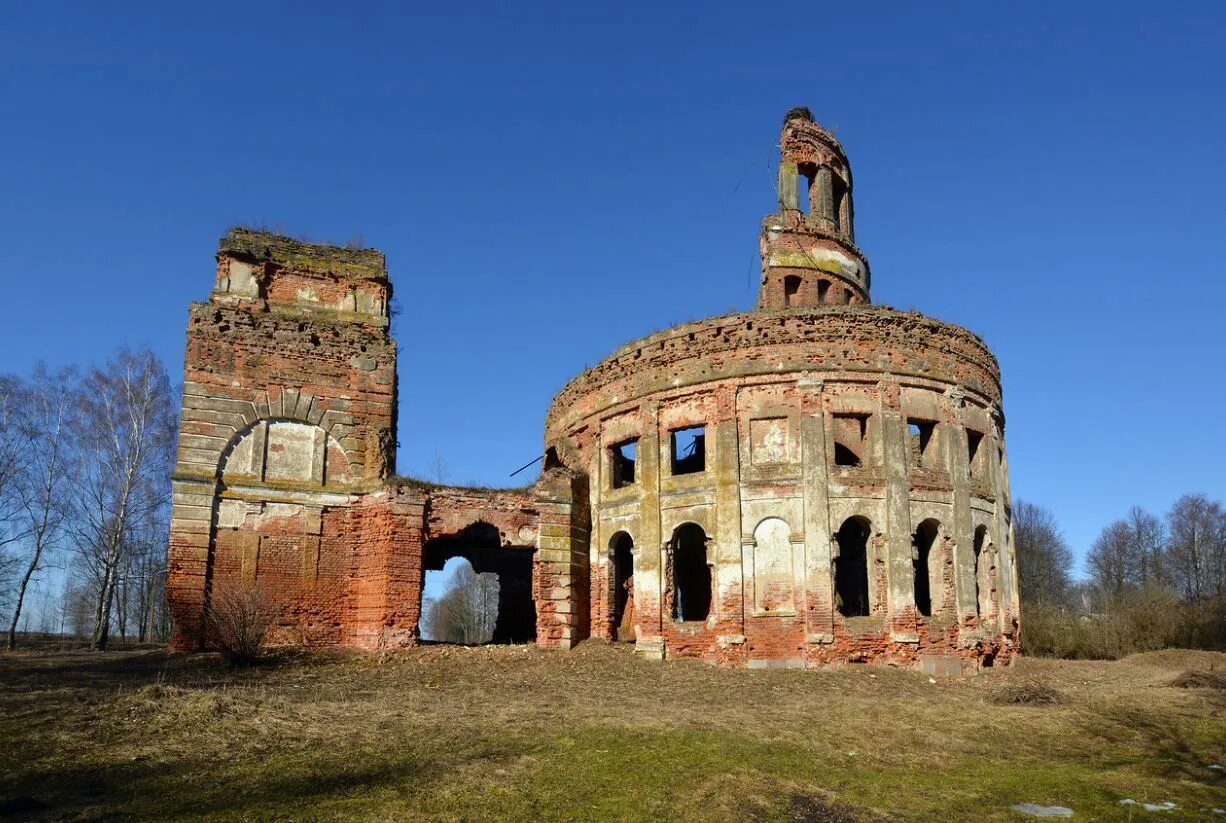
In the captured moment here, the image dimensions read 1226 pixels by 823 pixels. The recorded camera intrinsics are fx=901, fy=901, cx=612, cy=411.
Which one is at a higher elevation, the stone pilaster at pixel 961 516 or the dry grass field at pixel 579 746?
the stone pilaster at pixel 961 516

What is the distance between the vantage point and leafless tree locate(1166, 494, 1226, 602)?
55594mm

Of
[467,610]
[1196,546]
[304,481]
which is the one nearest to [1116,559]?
[1196,546]

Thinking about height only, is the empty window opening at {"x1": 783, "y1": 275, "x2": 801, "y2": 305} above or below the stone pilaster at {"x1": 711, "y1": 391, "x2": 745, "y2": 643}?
above

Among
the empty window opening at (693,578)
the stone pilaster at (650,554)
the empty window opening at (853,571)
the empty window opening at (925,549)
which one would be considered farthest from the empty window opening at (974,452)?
the stone pilaster at (650,554)

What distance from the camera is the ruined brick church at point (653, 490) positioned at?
18.1m

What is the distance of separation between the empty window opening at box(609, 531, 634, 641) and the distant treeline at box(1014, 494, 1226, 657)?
43.7 ft

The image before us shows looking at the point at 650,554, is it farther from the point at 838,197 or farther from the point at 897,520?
the point at 838,197

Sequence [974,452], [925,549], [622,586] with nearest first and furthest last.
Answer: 1. [925,549]
2. [974,452]
3. [622,586]

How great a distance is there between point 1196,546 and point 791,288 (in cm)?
4651

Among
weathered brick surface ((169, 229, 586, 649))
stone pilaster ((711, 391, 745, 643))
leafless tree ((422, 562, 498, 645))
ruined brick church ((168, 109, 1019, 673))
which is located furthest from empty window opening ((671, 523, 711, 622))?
leafless tree ((422, 562, 498, 645))

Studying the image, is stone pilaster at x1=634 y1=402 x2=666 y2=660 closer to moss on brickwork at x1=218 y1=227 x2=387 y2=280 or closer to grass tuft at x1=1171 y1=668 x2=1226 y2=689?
moss on brickwork at x1=218 y1=227 x2=387 y2=280

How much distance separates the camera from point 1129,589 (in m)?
50.4

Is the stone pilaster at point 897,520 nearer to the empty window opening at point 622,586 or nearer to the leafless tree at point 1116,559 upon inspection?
the empty window opening at point 622,586

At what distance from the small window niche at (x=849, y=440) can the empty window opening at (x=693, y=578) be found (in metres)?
4.05
